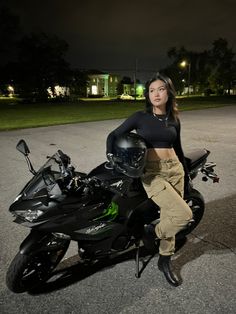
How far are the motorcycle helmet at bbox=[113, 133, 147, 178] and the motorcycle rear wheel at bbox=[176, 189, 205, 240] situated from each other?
3.92 feet

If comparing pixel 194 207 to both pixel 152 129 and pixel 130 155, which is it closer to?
pixel 152 129

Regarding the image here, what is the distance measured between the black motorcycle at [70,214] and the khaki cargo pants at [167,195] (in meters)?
0.17

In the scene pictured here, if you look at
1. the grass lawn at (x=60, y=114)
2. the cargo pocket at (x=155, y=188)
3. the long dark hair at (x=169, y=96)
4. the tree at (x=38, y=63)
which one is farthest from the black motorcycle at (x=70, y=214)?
the tree at (x=38, y=63)

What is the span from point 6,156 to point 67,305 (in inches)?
245

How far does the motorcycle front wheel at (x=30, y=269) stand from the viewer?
2.84 metres

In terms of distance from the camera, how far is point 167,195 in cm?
304

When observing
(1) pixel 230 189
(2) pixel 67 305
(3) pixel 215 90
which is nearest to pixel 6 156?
(1) pixel 230 189

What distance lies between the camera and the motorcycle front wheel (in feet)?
9.32

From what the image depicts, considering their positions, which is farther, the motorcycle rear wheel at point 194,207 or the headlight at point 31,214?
the motorcycle rear wheel at point 194,207

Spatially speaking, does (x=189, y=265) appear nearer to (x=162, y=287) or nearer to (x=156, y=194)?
(x=162, y=287)

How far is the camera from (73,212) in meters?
2.79

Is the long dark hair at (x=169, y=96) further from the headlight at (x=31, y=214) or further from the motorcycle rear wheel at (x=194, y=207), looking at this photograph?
the headlight at (x=31, y=214)

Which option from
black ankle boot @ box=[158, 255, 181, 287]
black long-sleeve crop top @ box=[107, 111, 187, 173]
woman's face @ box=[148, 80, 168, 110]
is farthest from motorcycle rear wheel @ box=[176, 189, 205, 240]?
woman's face @ box=[148, 80, 168, 110]

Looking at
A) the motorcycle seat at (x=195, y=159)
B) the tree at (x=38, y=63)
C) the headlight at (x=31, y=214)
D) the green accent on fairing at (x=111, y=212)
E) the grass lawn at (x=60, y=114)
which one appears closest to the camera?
the headlight at (x=31, y=214)
